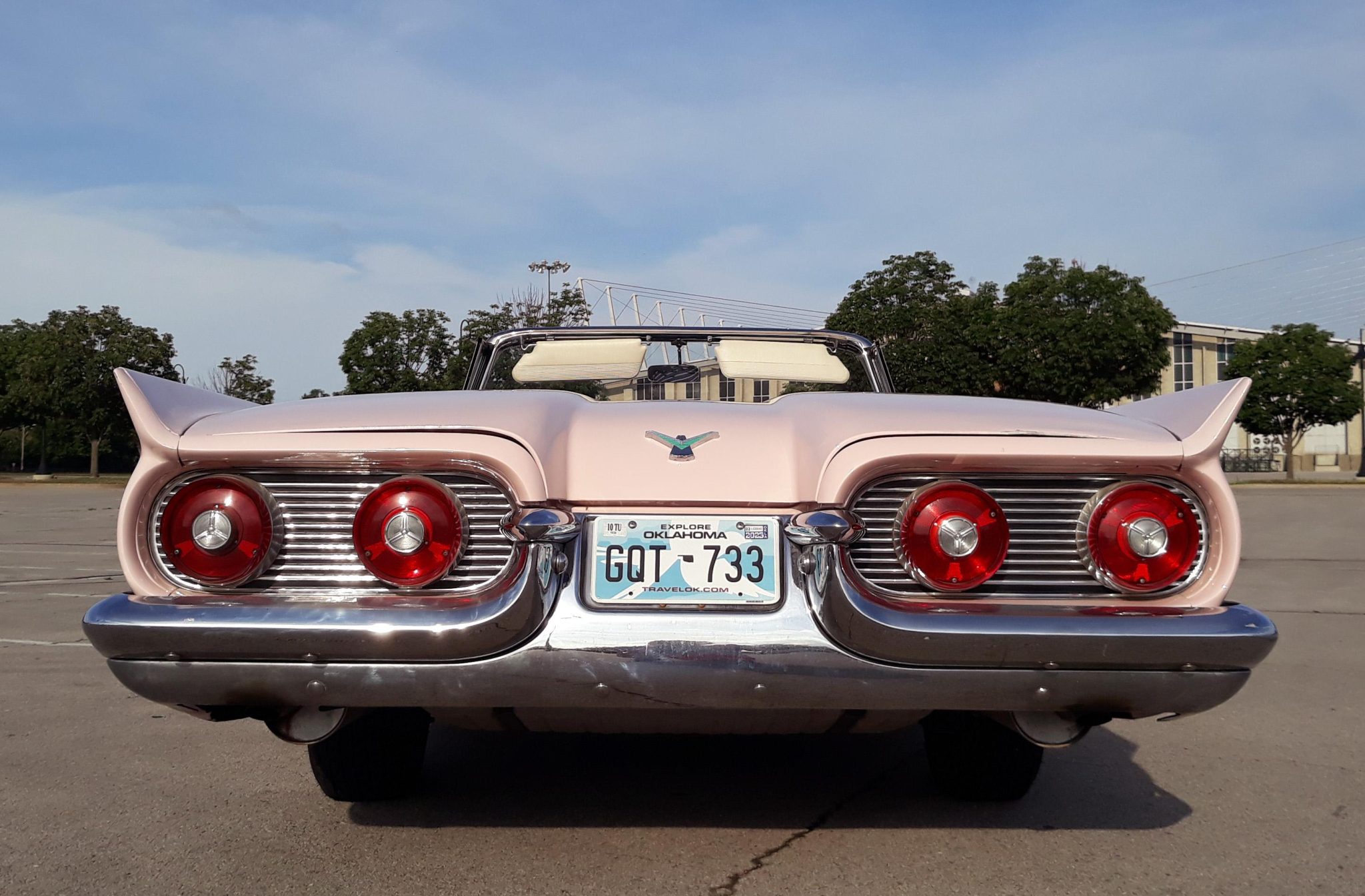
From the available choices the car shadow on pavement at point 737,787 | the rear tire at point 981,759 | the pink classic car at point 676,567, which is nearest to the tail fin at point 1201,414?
the pink classic car at point 676,567

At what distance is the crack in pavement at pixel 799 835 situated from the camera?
2535 millimetres

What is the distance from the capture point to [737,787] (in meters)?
3.33

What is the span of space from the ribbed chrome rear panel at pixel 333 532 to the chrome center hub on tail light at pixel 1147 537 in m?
1.30

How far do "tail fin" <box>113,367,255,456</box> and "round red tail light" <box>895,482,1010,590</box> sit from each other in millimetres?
1536

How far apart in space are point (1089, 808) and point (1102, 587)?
3.47 ft

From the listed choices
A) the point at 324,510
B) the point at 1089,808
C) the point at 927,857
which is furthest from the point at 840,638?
the point at 1089,808

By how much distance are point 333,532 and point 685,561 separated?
749 millimetres

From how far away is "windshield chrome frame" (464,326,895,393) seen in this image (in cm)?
441

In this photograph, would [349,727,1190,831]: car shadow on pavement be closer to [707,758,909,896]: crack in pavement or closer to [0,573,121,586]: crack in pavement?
[707,758,909,896]: crack in pavement

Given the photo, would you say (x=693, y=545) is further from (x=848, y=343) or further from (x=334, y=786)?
(x=848, y=343)

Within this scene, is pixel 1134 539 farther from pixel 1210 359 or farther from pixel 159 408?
pixel 1210 359

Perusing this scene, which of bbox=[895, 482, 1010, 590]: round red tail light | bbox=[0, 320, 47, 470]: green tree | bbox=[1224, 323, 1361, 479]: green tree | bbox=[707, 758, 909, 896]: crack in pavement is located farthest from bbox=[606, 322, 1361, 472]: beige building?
bbox=[0, 320, 47, 470]: green tree

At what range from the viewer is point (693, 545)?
233cm

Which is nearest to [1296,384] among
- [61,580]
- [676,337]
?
[61,580]
